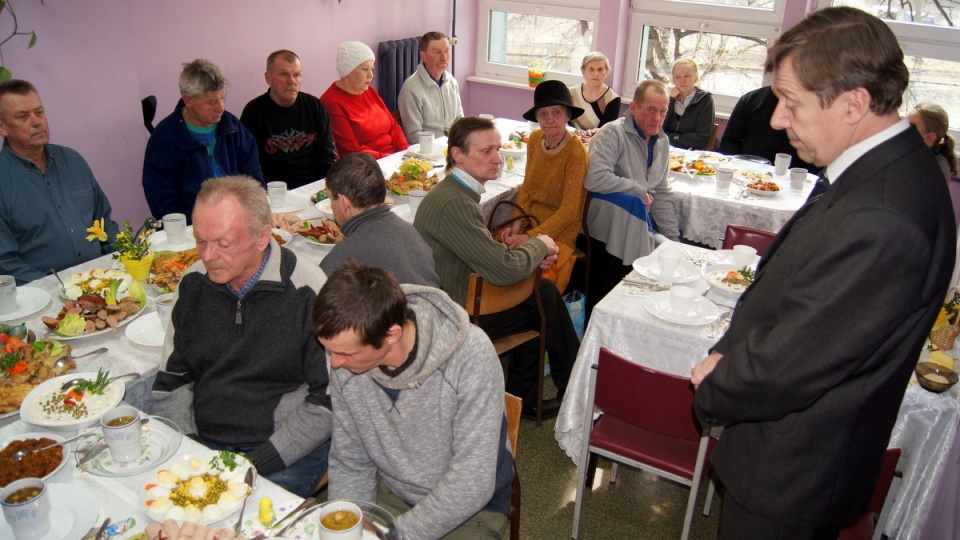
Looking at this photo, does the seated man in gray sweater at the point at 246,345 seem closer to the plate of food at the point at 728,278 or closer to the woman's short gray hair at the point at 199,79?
the plate of food at the point at 728,278

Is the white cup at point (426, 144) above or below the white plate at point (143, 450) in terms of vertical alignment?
above

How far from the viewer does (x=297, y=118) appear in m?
4.41

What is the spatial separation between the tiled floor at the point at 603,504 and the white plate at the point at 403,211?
121cm

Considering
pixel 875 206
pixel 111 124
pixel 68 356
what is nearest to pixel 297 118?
pixel 111 124

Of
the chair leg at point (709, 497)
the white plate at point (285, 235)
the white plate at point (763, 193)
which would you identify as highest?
the white plate at point (285, 235)

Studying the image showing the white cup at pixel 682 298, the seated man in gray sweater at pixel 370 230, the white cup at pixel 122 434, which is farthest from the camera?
the white cup at pixel 682 298

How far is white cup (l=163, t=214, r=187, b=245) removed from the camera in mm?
2830

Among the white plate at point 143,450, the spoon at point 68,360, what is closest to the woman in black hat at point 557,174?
the spoon at point 68,360

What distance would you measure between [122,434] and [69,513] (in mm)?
201

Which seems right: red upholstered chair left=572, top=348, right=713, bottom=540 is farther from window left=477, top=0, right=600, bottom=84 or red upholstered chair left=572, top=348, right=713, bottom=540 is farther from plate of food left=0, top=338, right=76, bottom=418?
window left=477, top=0, right=600, bottom=84

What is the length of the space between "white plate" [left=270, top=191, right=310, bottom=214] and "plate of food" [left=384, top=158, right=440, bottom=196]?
1.48 feet

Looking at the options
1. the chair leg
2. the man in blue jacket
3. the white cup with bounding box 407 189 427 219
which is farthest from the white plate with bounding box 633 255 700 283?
the man in blue jacket

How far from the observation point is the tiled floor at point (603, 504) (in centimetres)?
262

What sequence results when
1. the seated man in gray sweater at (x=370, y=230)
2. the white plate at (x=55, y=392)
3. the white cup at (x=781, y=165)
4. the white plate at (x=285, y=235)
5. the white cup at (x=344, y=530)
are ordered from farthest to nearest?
the white cup at (x=781, y=165) → the white plate at (x=285, y=235) → the seated man in gray sweater at (x=370, y=230) → the white plate at (x=55, y=392) → the white cup at (x=344, y=530)
